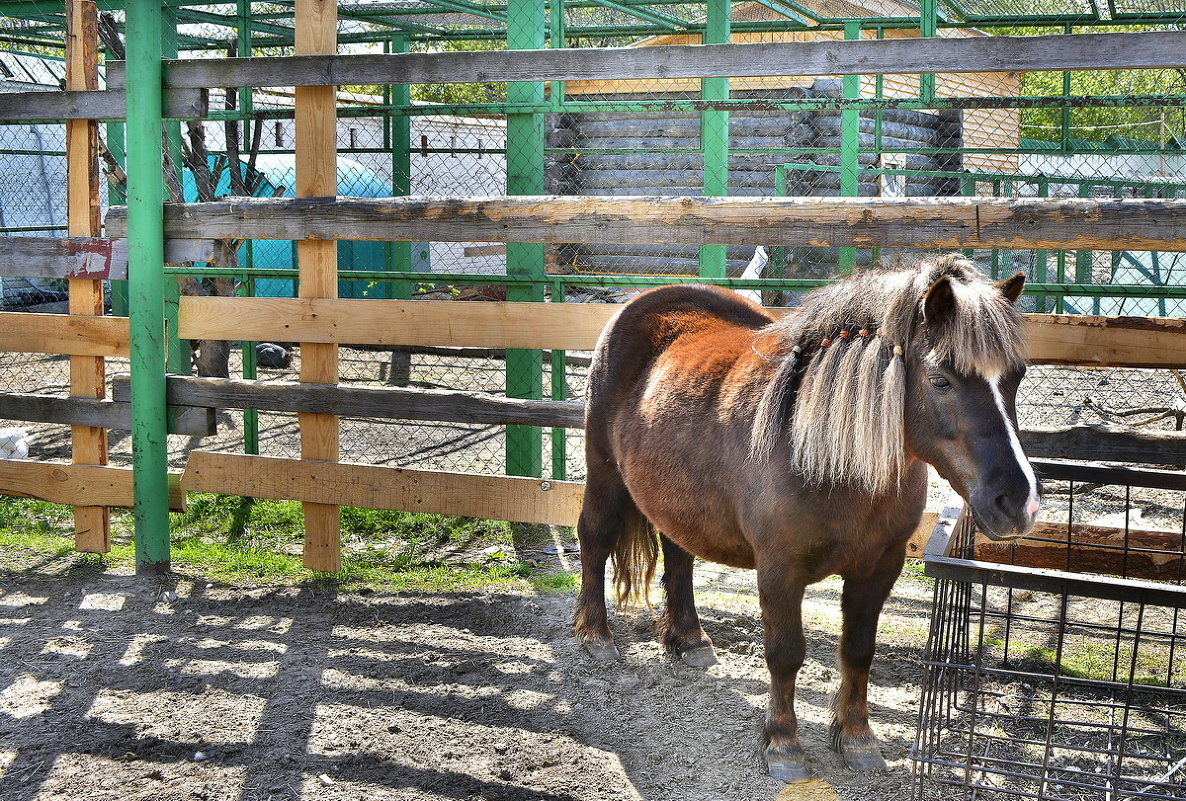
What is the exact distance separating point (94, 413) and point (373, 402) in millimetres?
1467

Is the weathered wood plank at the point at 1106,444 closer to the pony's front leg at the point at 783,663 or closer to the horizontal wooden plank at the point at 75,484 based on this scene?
the pony's front leg at the point at 783,663

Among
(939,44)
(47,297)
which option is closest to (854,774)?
(939,44)

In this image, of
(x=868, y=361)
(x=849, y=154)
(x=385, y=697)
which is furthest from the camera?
(x=849, y=154)

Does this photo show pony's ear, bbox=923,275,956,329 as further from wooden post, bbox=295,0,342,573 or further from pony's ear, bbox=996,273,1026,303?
wooden post, bbox=295,0,342,573

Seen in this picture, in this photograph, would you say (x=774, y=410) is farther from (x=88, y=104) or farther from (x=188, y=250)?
(x=88, y=104)

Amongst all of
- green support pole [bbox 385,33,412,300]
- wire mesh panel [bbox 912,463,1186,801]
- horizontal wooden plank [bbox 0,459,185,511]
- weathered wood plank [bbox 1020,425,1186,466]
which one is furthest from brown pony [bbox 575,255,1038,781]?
green support pole [bbox 385,33,412,300]

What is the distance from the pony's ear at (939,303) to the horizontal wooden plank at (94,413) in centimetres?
350

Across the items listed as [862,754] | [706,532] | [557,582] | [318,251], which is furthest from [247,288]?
[862,754]

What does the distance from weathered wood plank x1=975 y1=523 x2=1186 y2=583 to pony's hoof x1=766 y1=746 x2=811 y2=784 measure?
1.34 m

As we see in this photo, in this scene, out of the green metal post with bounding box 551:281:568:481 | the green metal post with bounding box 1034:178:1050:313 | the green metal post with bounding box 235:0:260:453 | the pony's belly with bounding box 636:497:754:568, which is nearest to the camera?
the pony's belly with bounding box 636:497:754:568

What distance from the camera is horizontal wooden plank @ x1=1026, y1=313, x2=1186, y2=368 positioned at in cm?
384

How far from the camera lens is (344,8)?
8.09m

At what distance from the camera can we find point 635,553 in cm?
412

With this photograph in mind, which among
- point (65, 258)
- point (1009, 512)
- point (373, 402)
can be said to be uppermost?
point (65, 258)
